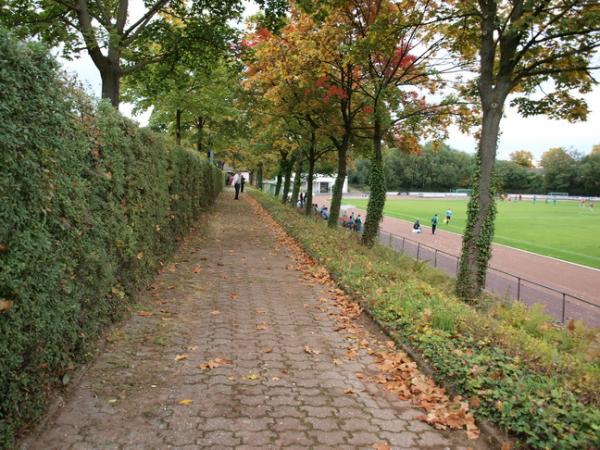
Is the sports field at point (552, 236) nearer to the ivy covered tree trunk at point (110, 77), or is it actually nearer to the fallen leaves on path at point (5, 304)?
the ivy covered tree trunk at point (110, 77)

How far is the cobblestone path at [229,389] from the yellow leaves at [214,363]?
0.01m

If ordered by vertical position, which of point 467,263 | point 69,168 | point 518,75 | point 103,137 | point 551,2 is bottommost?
point 467,263

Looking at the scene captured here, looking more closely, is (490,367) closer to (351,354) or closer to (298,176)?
(351,354)

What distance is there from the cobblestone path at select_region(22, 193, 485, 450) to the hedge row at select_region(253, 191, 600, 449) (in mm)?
440

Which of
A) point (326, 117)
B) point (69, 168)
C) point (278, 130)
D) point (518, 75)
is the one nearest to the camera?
point (69, 168)

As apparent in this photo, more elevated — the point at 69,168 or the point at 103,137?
the point at 103,137

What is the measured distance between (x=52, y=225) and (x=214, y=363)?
2.17 metres

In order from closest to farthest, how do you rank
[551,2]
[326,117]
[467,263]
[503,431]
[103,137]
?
[503,431] → [103,137] → [551,2] → [467,263] → [326,117]

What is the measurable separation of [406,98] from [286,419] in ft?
48.0

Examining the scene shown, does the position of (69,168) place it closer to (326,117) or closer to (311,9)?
(311,9)

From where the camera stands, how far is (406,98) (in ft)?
54.1

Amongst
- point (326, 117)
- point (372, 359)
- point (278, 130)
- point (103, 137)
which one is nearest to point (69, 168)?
point (103, 137)

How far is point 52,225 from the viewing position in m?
3.68

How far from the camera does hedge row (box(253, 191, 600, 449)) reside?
341cm
